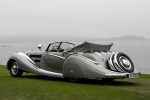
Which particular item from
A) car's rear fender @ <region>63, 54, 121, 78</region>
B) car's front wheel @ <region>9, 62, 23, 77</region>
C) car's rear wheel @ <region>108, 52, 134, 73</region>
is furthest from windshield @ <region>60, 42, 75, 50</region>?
car's front wheel @ <region>9, 62, 23, 77</region>

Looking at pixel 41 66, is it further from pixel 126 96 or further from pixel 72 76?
pixel 126 96

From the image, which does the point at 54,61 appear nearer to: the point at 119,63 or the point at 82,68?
the point at 82,68

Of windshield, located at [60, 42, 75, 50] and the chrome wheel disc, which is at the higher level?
windshield, located at [60, 42, 75, 50]

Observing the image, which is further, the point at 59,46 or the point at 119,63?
the point at 59,46

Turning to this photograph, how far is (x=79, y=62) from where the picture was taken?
14.2 m

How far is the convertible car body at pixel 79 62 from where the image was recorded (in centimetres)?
1381

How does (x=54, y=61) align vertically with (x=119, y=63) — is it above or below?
below

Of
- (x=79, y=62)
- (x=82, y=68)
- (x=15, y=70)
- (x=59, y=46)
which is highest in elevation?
(x=59, y=46)

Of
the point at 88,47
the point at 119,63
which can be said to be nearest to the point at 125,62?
the point at 119,63

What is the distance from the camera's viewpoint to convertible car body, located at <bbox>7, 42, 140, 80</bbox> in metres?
13.8

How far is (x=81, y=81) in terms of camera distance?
14625 millimetres

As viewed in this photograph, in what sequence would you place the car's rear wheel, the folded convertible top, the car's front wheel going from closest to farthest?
1. the car's rear wheel
2. the folded convertible top
3. the car's front wheel

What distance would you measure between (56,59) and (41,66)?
108 centimetres

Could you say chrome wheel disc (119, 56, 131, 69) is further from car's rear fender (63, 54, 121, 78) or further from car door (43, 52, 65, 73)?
car door (43, 52, 65, 73)
